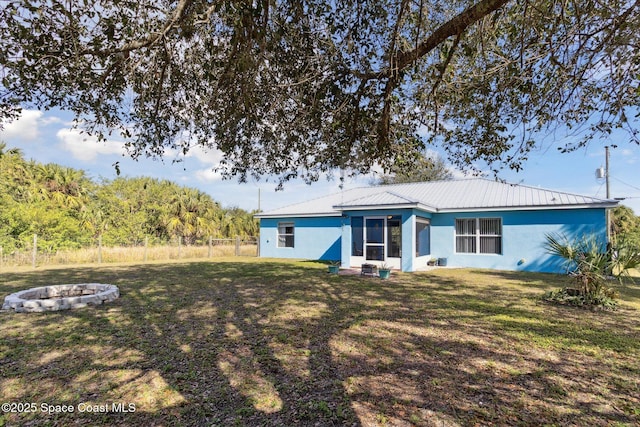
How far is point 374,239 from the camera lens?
15.0 m

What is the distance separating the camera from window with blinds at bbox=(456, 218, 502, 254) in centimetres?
1527

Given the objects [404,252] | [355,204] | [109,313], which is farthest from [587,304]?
[109,313]

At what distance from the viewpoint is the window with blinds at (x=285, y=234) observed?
70.3 ft

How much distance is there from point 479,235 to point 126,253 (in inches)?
728

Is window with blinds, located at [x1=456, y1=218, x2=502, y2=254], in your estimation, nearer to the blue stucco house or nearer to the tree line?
the blue stucco house

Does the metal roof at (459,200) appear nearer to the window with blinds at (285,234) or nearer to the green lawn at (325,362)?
the window with blinds at (285,234)

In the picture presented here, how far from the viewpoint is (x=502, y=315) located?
22.4ft

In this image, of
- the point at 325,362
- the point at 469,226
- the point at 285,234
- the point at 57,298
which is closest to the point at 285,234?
the point at 285,234

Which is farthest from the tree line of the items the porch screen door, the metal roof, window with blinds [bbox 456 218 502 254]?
window with blinds [bbox 456 218 502 254]

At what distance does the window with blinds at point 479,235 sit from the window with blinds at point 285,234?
1010cm

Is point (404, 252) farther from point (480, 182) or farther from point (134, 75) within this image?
point (134, 75)

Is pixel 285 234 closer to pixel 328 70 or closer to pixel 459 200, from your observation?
pixel 459 200

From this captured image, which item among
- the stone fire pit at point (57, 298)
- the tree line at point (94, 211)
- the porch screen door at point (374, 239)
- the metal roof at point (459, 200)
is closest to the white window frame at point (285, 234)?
the metal roof at point (459, 200)

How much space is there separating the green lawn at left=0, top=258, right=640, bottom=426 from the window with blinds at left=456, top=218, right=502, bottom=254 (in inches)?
301
